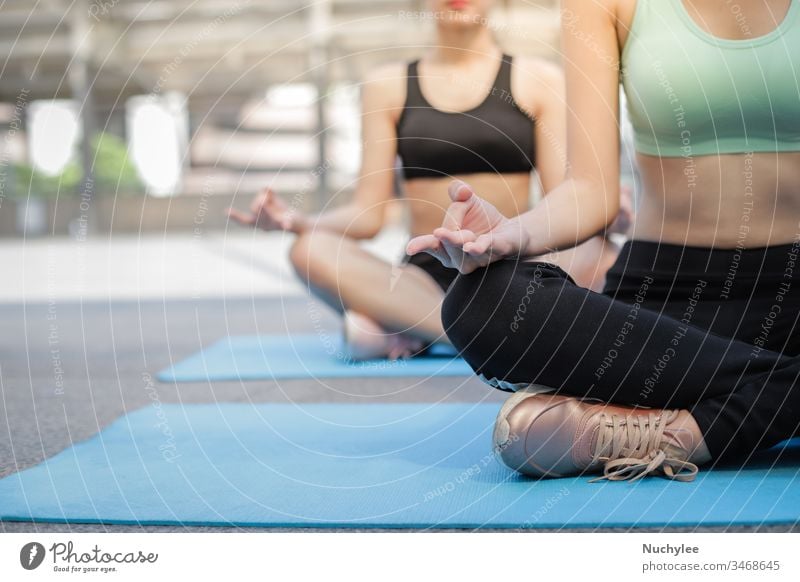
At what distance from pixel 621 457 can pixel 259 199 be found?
45.6 inches

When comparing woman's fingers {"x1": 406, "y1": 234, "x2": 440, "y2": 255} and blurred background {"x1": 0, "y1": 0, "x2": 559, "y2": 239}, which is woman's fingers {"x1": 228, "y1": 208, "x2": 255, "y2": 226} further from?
blurred background {"x1": 0, "y1": 0, "x2": 559, "y2": 239}

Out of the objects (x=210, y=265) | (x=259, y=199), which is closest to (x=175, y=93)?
(x=210, y=265)

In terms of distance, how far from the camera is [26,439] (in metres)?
1.47

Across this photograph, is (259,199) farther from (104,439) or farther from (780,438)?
(780,438)

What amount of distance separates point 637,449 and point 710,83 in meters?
0.48

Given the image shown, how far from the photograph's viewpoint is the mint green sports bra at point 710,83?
1.19m

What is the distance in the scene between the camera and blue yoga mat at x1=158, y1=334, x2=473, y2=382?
6.72 ft

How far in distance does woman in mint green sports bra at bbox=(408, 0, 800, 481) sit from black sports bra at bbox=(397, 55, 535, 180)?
811 millimetres

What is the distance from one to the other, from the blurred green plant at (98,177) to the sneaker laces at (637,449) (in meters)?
11.0
